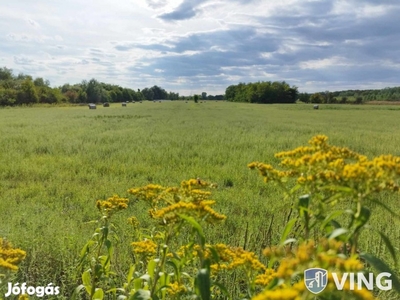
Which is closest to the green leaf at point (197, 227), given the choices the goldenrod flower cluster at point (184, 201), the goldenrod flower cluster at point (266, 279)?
the goldenrod flower cluster at point (184, 201)

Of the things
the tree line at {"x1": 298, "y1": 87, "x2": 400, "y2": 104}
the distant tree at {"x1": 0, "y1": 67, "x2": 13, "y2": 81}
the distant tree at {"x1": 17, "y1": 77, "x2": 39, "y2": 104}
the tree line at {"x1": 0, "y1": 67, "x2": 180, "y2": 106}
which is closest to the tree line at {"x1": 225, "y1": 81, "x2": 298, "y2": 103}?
the tree line at {"x1": 298, "y1": 87, "x2": 400, "y2": 104}

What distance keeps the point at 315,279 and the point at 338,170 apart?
483mm

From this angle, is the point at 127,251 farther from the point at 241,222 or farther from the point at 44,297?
the point at 241,222

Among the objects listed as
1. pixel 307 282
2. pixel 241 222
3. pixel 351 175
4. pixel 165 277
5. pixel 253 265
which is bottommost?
pixel 241 222

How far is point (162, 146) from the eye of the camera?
10.9 meters

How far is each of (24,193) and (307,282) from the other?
5.85m

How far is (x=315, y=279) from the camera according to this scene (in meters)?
0.93

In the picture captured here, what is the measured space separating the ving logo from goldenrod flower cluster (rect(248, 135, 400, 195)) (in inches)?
13.6

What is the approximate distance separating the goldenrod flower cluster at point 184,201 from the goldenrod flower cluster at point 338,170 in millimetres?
298

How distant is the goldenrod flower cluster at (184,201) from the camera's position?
1366 millimetres

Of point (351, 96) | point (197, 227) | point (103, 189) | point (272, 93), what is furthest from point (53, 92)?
point (351, 96)

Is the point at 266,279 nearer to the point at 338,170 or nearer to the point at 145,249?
the point at 338,170

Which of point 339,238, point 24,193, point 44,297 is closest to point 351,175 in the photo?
point 339,238

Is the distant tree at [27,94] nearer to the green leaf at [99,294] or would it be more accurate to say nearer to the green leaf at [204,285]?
the green leaf at [99,294]
